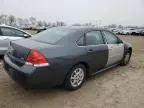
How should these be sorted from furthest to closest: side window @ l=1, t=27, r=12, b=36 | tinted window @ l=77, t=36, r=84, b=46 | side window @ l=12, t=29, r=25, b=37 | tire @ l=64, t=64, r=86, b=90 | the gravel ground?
side window @ l=12, t=29, r=25, b=37, side window @ l=1, t=27, r=12, b=36, tinted window @ l=77, t=36, r=84, b=46, tire @ l=64, t=64, r=86, b=90, the gravel ground

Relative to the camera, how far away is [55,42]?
13.1 feet

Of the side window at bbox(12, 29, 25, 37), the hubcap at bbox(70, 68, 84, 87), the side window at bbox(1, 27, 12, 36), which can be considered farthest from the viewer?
the side window at bbox(12, 29, 25, 37)

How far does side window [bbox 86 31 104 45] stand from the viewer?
4.57 metres

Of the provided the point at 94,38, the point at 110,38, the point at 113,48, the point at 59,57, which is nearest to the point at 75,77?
the point at 59,57

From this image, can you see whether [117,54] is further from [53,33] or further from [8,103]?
[8,103]

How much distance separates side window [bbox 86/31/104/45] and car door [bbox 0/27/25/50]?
11.2ft

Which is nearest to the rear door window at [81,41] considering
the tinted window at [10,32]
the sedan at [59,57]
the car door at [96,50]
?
the sedan at [59,57]

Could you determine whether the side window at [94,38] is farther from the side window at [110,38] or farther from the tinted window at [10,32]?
the tinted window at [10,32]

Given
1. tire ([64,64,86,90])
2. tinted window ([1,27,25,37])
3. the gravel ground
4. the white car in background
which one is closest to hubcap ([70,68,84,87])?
tire ([64,64,86,90])

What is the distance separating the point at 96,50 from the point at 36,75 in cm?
184

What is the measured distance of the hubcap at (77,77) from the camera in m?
4.16

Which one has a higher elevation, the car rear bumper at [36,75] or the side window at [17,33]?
the side window at [17,33]

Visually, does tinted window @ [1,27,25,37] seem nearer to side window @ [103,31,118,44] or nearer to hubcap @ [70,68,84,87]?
side window @ [103,31,118,44]

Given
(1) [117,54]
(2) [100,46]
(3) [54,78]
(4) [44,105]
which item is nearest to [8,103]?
(4) [44,105]
